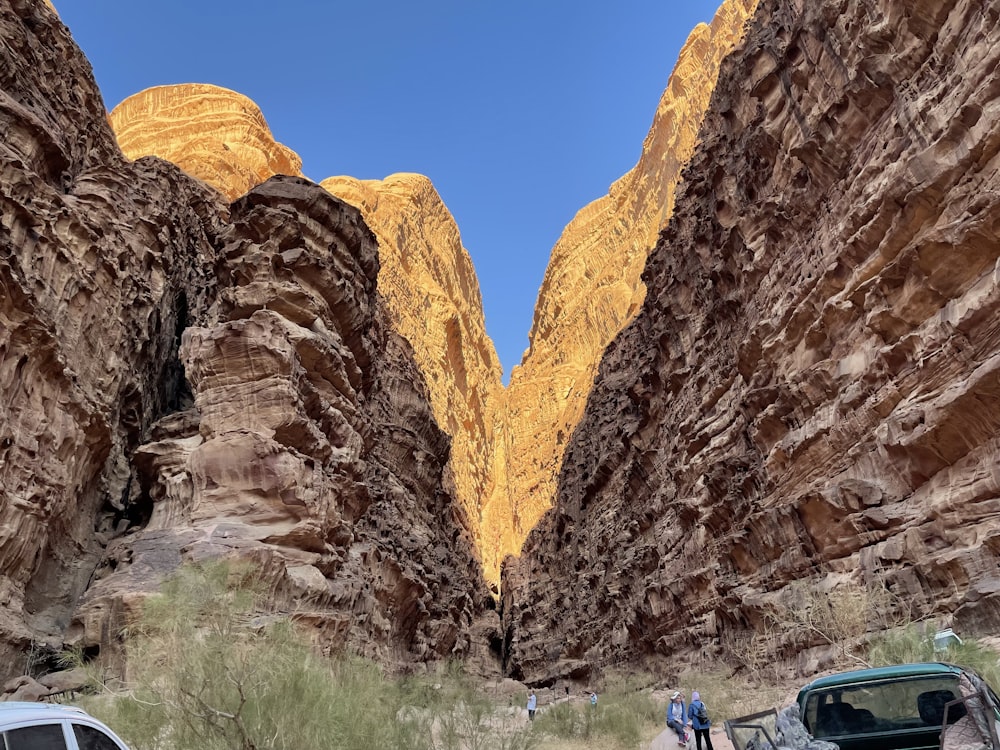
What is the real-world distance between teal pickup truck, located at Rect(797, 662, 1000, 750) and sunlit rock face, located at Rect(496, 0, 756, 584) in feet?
220

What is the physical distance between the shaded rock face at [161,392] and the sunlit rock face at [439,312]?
137 ft

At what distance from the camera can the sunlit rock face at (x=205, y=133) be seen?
202 feet

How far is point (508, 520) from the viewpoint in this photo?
272 ft

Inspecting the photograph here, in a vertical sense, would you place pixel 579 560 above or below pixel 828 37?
below

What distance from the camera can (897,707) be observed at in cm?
494

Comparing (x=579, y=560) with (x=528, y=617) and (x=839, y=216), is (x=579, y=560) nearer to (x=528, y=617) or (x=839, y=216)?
(x=528, y=617)

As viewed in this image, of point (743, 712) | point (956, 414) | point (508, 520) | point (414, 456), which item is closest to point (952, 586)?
point (956, 414)

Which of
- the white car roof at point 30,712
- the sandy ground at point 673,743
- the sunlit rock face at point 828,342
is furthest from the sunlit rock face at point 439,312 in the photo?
the white car roof at point 30,712

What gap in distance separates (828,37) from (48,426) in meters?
21.5

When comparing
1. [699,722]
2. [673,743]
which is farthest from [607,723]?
[699,722]

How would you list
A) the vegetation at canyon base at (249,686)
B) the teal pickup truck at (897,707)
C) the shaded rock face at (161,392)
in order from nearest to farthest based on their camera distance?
1. the teal pickup truck at (897,707)
2. the vegetation at canyon base at (249,686)
3. the shaded rock face at (161,392)

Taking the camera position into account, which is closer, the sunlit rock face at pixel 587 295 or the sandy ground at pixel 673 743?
the sandy ground at pixel 673 743

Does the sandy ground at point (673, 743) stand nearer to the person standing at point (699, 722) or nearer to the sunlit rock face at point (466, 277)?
the person standing at point (699, 722)

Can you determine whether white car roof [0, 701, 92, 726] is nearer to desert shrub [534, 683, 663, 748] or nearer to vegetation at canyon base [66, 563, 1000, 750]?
vegetation at canyon base [66, 563, 1000, 750]
